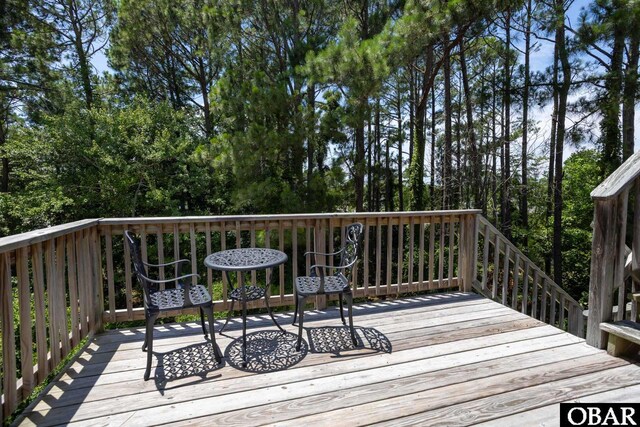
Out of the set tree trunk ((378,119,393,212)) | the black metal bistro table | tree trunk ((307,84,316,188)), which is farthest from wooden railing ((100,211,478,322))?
tree trunk ((378,119,393,212))

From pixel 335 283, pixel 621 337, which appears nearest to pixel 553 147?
pixel 621 337

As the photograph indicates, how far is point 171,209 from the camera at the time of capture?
9336mm

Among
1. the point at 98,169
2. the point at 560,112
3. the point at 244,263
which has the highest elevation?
the point at 560,112

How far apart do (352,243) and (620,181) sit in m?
1.79

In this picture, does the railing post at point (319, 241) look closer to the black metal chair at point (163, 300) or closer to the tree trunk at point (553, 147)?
the black metal chair at point (163, 300)

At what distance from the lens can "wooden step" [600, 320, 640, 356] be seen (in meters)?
2.13

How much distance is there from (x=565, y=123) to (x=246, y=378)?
9.21 metres

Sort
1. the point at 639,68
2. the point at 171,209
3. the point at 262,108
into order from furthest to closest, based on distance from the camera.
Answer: the point at 171,209 < the point at 262,108 < the point at 639,68

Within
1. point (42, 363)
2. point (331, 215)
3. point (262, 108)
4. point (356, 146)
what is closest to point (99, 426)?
point (42, 363)

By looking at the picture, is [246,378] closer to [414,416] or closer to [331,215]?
[414,416]

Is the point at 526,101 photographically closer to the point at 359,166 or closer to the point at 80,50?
the point at 359,166

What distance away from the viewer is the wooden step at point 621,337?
83.7 inches

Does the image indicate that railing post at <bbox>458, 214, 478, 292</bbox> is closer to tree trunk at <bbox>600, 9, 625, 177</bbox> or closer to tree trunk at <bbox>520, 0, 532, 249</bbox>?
tree trunk at <bbox>600, 9, 625, 177</bbox>

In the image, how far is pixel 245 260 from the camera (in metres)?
2.44
